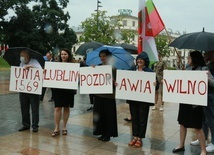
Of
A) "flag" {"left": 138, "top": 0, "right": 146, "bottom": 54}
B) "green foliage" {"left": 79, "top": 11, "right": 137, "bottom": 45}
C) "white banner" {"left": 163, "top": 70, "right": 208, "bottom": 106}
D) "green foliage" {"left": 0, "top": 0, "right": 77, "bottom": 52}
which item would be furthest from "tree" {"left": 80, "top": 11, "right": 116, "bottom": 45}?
"white banner" {"left": 163, "top": 70, "right": 208, "bottom": 106}

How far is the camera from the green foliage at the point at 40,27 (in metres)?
40.6

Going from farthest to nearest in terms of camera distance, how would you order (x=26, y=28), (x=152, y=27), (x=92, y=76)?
(x=26, y=28) < (x=152, y=27) < (x=92, y=76)

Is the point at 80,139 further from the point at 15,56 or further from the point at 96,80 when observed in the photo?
the point at 15,56

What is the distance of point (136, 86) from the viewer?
5414 mm

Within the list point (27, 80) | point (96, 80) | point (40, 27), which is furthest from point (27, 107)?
point (40, 27)

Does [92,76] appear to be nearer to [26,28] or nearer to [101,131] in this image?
[101,131]

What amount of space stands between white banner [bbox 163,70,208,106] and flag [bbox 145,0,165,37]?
7.90 feet

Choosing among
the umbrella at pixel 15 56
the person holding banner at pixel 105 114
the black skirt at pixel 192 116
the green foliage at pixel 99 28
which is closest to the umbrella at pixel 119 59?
the person holding banner at pixel 105 114

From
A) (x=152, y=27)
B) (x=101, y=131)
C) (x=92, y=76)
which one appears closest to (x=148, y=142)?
(x=101, y=131)

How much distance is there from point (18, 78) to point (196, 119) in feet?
12.5

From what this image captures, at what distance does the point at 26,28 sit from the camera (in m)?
41.6

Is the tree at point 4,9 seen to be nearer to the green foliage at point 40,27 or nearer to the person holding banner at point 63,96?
the green foliage at point 40,27

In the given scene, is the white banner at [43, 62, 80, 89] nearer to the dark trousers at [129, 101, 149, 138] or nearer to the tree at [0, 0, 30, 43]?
the dark trousers at [129, 101, 149, 138]

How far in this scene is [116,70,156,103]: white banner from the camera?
208 inches
